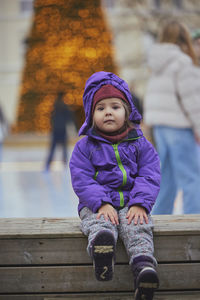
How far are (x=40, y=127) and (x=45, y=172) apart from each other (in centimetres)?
725

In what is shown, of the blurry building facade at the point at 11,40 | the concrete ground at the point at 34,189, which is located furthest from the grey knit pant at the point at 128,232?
the blurry building facade at the point at 11,40

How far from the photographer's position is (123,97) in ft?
7.64

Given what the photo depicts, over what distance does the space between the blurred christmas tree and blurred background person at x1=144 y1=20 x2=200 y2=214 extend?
11.5 meters

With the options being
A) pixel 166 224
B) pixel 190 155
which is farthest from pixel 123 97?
pixel 190 155

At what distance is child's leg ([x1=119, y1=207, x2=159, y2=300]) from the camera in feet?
6.01

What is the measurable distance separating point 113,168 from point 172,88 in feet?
5.77

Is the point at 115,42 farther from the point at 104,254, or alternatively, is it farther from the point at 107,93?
the point at 104,254

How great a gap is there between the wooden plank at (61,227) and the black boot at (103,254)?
220 mm

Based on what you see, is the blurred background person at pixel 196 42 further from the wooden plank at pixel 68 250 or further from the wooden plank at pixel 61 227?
the wooden plank at pixel 68 250

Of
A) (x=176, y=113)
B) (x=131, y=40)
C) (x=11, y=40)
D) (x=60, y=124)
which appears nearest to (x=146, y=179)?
(x=176, y=113)

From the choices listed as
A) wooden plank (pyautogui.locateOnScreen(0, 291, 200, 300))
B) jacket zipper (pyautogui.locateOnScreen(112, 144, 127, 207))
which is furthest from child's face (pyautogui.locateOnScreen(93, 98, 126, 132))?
wooden plank (pyautogui.locateOnScreen(0, 291, 200, 300))

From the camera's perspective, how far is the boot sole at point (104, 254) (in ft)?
6.31

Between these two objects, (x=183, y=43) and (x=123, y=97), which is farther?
(x=183, y=43)

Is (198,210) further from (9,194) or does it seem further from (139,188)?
(9,194)
